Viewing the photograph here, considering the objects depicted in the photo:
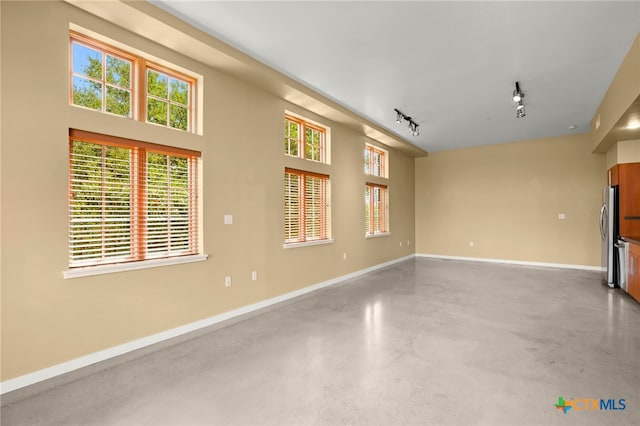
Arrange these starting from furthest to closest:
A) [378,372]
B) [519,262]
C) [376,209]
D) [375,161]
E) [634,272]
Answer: [519,262], [375,161], [376,209], [634,272], [378,372]

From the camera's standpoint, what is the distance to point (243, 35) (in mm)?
3248

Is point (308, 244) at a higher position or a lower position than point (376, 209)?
lower

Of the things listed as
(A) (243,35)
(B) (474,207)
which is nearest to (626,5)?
(A) (243,35)

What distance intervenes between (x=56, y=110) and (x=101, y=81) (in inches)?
22.2

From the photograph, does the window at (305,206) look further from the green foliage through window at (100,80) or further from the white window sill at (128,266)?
the green foliage through window at (100,80)

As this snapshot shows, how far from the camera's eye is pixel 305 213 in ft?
17.1

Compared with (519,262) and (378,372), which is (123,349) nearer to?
(378,372)

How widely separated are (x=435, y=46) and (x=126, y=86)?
3265mm

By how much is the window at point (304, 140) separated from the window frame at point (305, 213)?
317mm

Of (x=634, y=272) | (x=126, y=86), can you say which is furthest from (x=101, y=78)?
(x=634, y=272)

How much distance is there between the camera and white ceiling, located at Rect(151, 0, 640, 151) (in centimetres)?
284

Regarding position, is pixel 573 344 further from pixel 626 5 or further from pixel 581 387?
pixel 626 5

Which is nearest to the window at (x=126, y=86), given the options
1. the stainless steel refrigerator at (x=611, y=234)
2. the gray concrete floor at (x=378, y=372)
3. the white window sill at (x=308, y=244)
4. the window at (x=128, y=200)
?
the window at (x=128, y=200)

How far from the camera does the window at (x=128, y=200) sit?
A: 272cm
